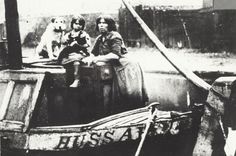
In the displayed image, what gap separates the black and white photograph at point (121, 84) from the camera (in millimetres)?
4035

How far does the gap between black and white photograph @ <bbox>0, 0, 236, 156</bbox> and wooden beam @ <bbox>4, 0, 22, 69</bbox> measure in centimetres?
1

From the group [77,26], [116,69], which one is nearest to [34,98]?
[116,69]

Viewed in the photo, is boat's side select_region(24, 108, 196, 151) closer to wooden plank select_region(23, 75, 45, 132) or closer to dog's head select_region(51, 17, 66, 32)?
wooden plank select_region(23, 75, 45, 132)

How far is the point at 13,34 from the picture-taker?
4.80 m

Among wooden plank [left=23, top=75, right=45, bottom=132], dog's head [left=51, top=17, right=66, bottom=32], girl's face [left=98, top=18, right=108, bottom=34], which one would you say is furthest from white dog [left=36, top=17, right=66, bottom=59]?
wooden plank [left=23, top=75, right=45, bottom=132]

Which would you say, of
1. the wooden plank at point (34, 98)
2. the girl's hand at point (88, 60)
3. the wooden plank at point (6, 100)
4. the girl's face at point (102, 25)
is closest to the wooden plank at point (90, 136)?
the wooden plank at point (34, 98)

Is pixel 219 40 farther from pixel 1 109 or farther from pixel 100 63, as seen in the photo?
pixel 1 109

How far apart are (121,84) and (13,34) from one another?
1.54m

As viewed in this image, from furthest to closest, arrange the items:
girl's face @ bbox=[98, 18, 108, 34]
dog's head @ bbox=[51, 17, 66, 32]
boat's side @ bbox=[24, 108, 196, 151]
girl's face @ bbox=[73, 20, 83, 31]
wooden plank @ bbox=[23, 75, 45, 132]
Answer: dog's head @ bbox=[51, 17, 66, 32], girl's face @ bbox=[73, 20, 83, 31], girl's face @ bbox=[98, 18, 108, 34], wooden plank @ bbox=[23, 75, 45, 132], boat's side @ bbox=[24, 108, 196, 151]

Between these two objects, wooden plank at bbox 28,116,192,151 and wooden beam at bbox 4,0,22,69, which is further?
wooden beam at bbox 4,0,22,69

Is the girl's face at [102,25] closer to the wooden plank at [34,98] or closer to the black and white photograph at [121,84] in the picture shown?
the black and white photograph at [121,84]

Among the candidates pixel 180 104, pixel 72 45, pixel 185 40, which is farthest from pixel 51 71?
pixel 185 40

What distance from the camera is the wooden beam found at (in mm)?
4750

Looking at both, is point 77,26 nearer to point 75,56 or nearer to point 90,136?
point 75,56
